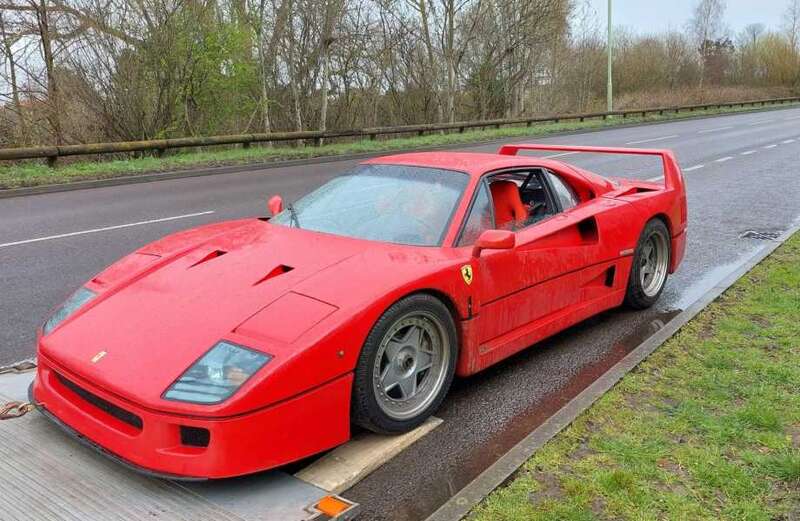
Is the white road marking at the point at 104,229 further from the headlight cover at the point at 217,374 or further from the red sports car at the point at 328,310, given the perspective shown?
the headlight cover at the point at 217,374

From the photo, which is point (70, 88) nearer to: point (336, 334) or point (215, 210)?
point (215, 210)

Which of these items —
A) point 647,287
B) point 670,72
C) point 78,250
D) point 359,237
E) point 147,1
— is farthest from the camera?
point 670,72

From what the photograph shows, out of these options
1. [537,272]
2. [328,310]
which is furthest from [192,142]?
[328,310]

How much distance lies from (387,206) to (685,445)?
6.74 feet

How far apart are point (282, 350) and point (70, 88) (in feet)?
59.3

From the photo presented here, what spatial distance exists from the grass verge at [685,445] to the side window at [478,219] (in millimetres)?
1137

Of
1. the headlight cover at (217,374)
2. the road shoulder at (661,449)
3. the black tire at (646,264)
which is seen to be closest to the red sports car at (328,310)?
the headlight cover at (217,374)

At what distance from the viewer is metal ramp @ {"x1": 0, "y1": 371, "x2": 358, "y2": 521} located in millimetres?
2643

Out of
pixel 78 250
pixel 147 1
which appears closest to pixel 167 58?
pixel 147 1

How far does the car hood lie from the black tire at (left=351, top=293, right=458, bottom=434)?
0.29 metres

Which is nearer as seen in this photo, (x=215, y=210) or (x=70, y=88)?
(x=215, y=210)

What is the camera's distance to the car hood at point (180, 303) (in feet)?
9.34

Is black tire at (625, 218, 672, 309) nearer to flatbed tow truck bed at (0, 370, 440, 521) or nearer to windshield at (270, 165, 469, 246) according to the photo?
windshield at (270, 165, 469, 246)

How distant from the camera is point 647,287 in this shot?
5.45m
